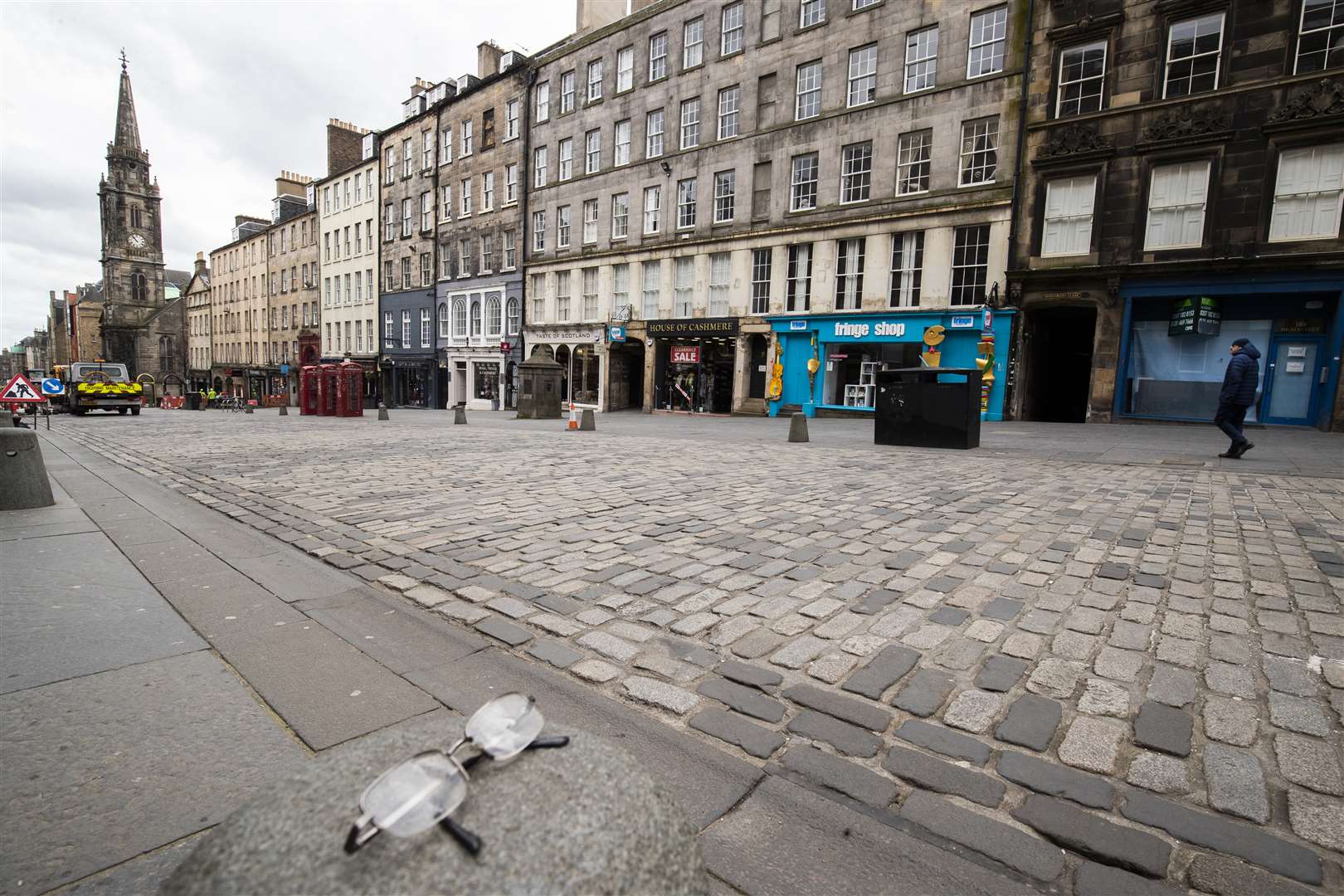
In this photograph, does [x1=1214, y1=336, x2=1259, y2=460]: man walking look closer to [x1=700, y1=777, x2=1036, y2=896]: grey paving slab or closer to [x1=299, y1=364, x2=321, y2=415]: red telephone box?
[x1=700, y1=777, x2=1036, y2=896]: grey paving slab

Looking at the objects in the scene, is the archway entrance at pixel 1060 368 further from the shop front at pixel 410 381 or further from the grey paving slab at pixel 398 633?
the shop front at pixel 410 381

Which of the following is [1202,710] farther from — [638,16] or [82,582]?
[638,16]

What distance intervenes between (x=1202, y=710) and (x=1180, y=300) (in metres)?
19.8

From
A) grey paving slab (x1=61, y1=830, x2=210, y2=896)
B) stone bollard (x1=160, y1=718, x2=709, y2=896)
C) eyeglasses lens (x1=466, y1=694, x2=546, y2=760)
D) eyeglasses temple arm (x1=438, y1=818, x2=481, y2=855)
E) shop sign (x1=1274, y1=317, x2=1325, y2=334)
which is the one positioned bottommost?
grey paving slab (x1=61, y1=830, x2=210, y2=896)

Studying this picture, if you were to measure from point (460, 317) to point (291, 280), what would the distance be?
911 inches

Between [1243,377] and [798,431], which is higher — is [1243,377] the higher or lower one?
the higher one

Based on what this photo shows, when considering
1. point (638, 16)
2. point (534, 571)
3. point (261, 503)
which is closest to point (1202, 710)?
point (534, 571)

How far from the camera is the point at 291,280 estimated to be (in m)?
51.3

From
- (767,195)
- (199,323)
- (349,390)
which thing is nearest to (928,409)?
(767,195)

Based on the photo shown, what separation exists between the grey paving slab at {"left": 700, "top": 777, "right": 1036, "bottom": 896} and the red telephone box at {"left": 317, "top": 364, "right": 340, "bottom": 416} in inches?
1073

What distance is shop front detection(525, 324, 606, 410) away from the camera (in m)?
30.4

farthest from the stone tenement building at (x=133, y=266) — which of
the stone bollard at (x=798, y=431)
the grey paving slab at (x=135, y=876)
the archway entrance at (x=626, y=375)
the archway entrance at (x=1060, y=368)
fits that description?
the grey paving slab at (x=135, y=876)

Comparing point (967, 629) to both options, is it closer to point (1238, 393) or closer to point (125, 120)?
point (1238, 393)

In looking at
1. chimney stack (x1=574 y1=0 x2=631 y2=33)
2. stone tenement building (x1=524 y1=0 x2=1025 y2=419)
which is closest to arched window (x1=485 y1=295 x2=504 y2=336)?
stone tenement building (x1=524 y1=0 x2=1025 y2=419)
